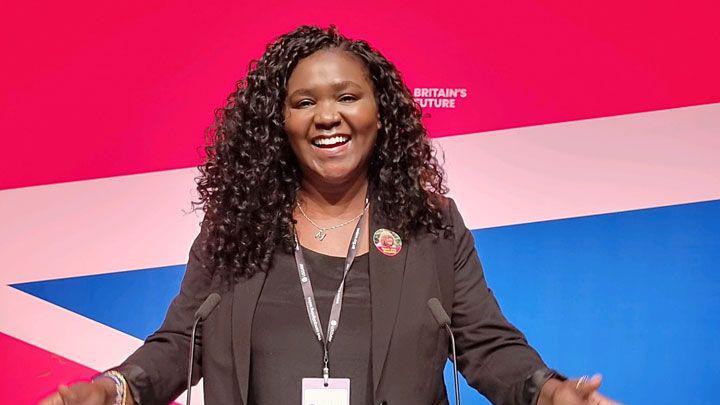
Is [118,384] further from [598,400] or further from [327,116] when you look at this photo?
[598,400]

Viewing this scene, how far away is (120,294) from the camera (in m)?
2.48

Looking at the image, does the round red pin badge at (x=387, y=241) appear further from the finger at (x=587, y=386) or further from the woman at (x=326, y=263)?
the finger at (x=587, y=386)

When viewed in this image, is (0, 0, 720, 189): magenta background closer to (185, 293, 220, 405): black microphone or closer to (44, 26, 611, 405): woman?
(44, 26, 611, 405): woman

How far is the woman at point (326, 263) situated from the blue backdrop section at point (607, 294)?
2.50 ft

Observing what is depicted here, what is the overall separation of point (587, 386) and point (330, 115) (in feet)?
2.26

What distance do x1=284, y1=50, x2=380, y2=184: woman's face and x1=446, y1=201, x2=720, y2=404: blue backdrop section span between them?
0.90m

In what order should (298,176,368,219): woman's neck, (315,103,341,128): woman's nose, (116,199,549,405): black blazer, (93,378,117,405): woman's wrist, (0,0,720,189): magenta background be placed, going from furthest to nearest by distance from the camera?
(0,0,720,189): magenta background < (298,176,368,219): woman's neck < (315,103,341,128): woman's nose < (116,199,549,405): black blazer < (93,378,117,405): woman's wrist

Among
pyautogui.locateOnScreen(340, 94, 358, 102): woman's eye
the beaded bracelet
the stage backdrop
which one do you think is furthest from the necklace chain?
the stage backdrop

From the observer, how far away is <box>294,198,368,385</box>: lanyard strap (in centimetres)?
152

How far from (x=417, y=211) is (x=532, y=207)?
86cm

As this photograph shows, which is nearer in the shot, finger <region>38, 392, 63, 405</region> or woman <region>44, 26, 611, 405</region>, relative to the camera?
finger <region>38, 392, 63, 405</region>

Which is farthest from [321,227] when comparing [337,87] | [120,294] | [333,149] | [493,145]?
[120,294]

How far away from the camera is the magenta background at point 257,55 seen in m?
2.40

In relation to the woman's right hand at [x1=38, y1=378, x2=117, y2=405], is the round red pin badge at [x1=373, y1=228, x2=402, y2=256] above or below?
above
